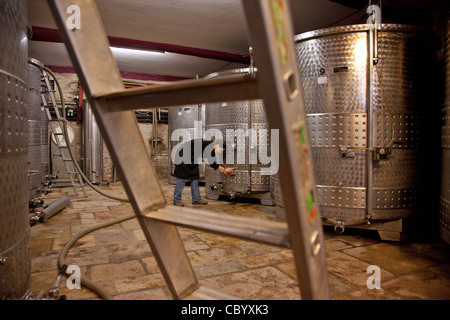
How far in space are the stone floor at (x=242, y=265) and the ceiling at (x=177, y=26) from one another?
147 inches

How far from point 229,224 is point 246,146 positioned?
437 cm

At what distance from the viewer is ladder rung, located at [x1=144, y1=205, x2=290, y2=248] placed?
96 cm

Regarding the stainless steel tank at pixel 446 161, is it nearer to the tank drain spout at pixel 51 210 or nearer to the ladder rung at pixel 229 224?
the ladder rung at pixel 229 224

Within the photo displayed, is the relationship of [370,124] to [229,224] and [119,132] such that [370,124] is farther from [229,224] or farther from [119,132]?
[119,132]

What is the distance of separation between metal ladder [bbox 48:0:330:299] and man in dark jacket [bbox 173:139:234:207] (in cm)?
399

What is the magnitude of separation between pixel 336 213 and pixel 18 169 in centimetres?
310

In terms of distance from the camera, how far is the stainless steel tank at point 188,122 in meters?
7.75

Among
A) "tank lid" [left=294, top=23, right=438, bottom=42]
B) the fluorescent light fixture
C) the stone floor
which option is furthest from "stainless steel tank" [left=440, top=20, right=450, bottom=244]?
the fluorescent light fixture

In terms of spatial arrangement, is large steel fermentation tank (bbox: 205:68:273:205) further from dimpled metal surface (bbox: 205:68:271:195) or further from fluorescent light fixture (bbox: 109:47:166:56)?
fluorescent light fixture (bbox: 109:47:166:56)

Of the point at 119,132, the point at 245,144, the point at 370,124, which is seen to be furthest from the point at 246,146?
the point at 119,132

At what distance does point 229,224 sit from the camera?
3.57ft

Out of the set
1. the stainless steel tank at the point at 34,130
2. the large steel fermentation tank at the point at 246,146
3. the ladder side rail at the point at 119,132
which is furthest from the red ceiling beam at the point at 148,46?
the ladder side rail at the point at 119,132
